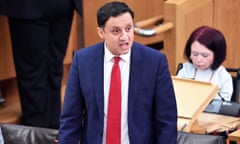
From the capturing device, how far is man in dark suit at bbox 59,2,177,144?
2.62 metres

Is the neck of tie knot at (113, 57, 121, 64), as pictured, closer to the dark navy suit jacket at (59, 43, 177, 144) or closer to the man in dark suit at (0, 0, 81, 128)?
the dark navy suit jacket at (59, 43, 177, 144)

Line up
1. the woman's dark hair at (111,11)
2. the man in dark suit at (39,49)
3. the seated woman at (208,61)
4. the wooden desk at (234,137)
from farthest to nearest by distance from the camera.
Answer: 1. the man in dark suit at (39,49)
2. the seated woman at (208,61)
3. the wooden desk at (234,137)
4. the woman's dark hair at (111,11)

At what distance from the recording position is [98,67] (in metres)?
2.65

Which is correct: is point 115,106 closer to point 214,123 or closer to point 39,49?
point 214,123

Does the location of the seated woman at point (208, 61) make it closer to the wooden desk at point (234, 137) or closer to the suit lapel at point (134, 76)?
the wooden desk at point (234, 137)

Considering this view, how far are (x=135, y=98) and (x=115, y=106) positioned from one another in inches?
3.1

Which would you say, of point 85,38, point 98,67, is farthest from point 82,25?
point 98,67

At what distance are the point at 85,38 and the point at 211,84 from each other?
1.85 m

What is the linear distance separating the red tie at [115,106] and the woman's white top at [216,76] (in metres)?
1.31

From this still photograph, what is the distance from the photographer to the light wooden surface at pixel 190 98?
3383mm

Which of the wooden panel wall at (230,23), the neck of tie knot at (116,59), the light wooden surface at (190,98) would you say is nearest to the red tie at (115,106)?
the neck of tie knot at (116,59)

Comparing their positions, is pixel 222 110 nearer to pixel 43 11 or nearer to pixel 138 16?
pixel 43 11

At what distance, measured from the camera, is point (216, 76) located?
12.8ft

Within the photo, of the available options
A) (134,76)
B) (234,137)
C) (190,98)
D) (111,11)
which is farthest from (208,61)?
(111,11)
